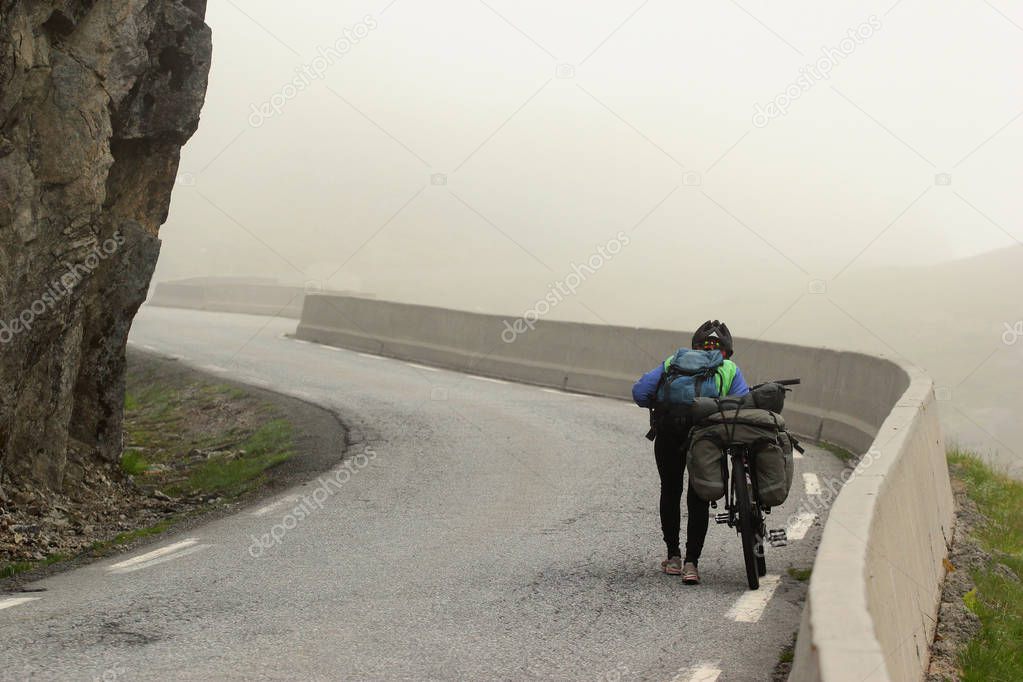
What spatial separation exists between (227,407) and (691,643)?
11420mm

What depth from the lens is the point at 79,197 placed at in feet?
34.3

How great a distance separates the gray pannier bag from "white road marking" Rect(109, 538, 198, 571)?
13.1 feet

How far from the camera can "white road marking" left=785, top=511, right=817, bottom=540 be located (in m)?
9.22

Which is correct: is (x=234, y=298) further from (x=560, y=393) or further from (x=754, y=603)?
(x=754, y=603)

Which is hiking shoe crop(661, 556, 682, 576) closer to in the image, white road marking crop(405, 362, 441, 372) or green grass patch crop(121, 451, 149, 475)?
green grass patch crop(121, 451, 149, 475)

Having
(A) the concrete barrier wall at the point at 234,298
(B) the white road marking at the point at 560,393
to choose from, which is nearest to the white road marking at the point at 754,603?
(B) the white road marking at the point at 560,393

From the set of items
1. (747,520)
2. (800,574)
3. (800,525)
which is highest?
(747,520)

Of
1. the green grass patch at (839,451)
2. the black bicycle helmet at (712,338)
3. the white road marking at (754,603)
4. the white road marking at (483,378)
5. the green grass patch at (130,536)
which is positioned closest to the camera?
the white road marking at (754,603)

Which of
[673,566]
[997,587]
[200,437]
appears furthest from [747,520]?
[200,437]

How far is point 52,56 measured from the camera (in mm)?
10156

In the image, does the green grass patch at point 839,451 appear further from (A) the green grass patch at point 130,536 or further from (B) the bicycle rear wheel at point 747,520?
(A) the green grass patch at point 130,536

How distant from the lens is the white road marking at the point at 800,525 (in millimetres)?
9219

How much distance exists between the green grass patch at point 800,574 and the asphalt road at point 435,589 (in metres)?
0.11

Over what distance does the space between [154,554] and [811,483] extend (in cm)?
586
